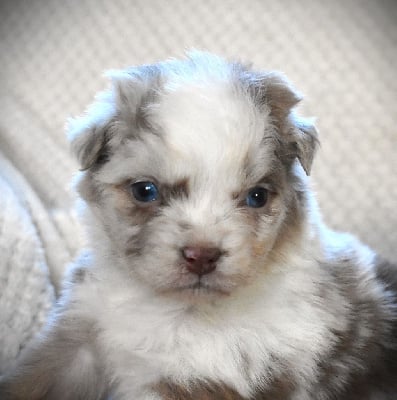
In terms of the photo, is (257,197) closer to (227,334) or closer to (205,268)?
(205,268)

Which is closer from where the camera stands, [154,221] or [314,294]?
[154,221]

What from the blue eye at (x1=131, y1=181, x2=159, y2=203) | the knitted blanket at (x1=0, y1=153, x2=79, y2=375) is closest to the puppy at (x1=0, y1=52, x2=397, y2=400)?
the blue eye at (x1=131, y1=181, x2=159, y2=203)

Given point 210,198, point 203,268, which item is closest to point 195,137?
point 210,198

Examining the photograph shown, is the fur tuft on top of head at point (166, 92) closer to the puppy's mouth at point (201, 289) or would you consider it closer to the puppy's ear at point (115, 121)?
the puppy's ear at point (115, 121)

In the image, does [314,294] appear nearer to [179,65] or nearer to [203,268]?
[203,268]

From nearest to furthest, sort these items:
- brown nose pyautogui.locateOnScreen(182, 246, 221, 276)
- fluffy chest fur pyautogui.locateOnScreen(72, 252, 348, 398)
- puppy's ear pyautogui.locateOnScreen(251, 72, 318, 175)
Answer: brown nose pyautogui.locateOnScreen(182, 246, 221, 276)
fluffy chest fur pyautogui.locateOnScreen(72, 252, 348, 398)
puppy's ear pyautogui.locateOnScreen(251, 72, 318, 175)

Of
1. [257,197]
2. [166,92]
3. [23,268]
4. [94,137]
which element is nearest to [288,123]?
[257,197]

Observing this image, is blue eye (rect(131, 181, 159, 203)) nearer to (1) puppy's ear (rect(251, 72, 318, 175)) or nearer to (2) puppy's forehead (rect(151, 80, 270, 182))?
(2) puppy's forehead (rect(151, 80, 270, 182))

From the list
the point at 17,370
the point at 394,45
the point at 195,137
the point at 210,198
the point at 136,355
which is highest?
the point at 394,45

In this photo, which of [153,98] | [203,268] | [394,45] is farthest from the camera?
[394,45]
